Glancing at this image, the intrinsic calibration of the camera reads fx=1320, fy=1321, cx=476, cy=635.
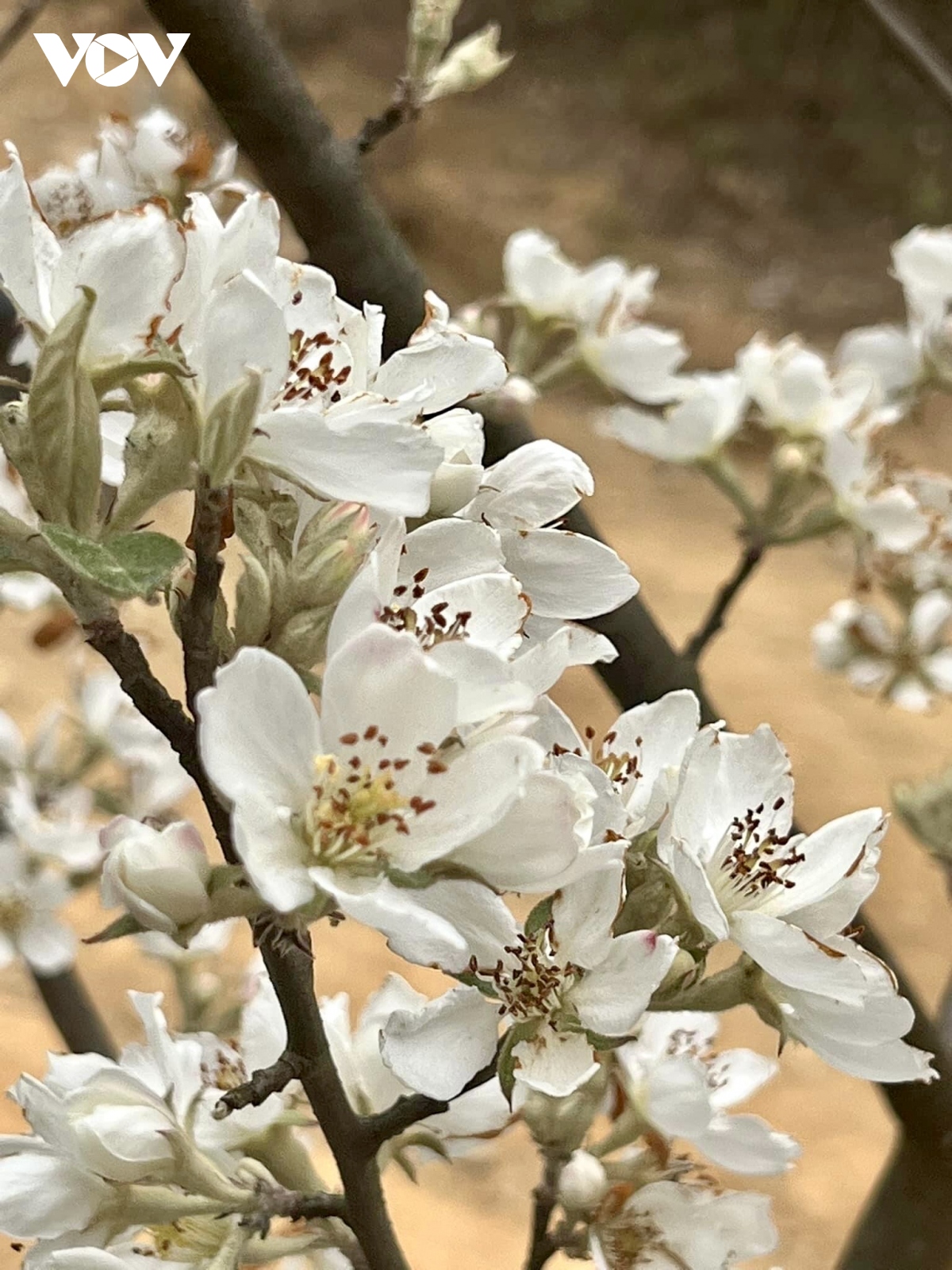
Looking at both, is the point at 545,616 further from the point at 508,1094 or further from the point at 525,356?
the point at 525,356

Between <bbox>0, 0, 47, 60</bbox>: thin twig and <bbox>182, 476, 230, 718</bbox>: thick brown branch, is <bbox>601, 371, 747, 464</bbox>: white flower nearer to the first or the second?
<bbox>0, 0, 47, 60</bbox>: thin twig

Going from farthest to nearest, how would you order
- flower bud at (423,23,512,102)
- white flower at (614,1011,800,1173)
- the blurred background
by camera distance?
the blurred background, flower bud at (423,23,512,102), white flower at (614,1011,800,1173)

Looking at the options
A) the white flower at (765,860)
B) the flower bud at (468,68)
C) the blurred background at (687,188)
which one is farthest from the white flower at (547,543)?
the blurred background at (687,188)

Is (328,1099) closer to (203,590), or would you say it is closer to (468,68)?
(203,590)

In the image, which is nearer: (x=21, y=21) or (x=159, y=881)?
(x=159, y=881)

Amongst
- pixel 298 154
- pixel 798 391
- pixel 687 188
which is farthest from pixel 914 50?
pixel 687 188

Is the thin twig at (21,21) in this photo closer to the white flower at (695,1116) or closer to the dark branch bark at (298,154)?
the dark branch bark at (298,154)

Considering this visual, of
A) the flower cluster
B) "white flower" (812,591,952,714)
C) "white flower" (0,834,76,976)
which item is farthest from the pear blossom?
"white flower" (812,591,952,714)
